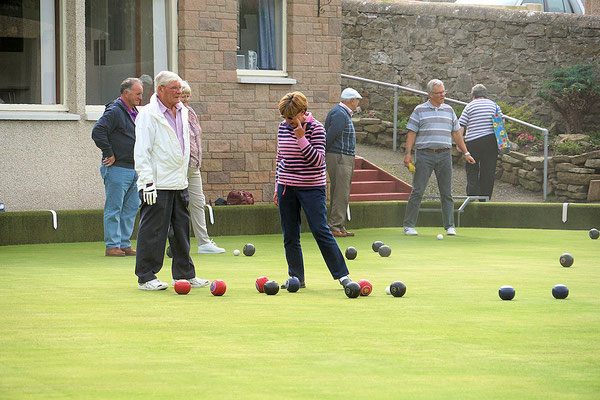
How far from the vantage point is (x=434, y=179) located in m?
18.3

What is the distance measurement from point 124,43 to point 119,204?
424 cm

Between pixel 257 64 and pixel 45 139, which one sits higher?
pixel 257 64

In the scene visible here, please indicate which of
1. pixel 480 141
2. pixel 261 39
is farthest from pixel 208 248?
pixel 480 141

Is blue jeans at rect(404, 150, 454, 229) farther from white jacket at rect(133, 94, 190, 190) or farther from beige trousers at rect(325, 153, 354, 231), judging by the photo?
white jacket at rect(133, 94, 190, 190)

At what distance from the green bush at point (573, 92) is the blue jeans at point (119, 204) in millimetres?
12037

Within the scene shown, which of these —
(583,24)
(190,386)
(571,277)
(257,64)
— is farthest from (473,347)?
(583,24)

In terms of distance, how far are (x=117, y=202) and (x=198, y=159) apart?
0.95m

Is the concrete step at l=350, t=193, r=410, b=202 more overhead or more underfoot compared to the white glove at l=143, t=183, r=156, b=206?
more underfoot

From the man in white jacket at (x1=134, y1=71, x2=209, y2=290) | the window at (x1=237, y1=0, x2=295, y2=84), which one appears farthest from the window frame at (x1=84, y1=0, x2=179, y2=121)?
the man in white jacket at (x1=134, y1=71, x2=209, y2=290)

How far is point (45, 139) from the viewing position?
1327cm

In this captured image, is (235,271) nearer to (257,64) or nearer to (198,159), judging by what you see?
(198,159)

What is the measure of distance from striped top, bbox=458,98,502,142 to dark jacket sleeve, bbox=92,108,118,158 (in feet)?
21.5

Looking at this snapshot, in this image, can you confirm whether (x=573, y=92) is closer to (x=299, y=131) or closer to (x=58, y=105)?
(x=58, y=105)

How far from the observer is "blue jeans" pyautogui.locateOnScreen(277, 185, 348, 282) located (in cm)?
785
